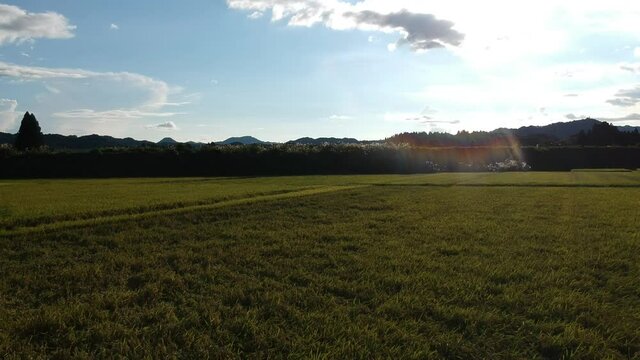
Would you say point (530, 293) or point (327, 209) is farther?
point (327, 209)

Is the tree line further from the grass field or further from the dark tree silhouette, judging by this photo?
the grass field

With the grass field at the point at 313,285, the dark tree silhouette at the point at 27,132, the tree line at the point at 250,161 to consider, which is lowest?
the grass field at the point at 313,285

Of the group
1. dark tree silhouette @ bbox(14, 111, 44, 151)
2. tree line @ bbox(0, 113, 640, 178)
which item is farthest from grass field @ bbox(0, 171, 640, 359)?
dark tree silhouette @ bbox(14, 111, 44, 151)

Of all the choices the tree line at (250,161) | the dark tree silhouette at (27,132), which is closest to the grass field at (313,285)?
the tree line at (250,161)

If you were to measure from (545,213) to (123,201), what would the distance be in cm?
991

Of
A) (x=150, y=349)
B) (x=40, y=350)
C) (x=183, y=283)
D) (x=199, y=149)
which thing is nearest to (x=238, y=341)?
(x=150, y=349)

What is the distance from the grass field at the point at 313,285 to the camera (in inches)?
163

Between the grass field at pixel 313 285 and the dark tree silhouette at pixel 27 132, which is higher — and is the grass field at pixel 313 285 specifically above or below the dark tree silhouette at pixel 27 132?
below

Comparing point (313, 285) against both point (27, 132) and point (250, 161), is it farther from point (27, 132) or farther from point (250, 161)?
point (27, 132)

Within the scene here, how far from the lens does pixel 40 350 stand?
400 cm

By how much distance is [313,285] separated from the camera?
5766 mm

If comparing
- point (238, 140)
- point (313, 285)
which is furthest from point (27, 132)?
point (313, 285)

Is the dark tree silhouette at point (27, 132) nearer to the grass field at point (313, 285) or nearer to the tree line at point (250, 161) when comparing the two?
the tree line at point (250, 161)

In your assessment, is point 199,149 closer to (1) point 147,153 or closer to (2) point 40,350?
(1) point 147,153
